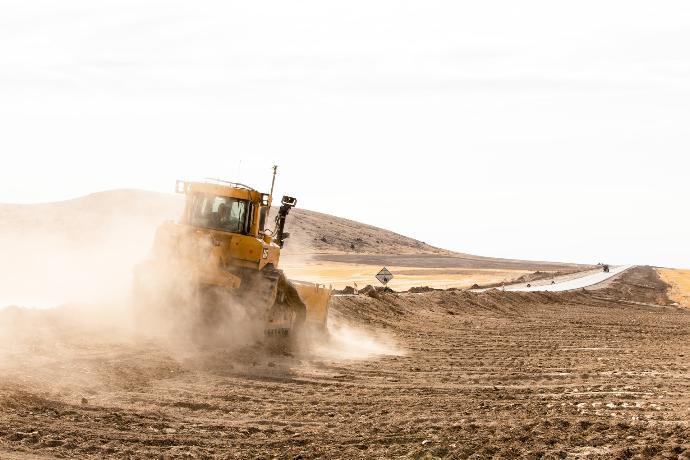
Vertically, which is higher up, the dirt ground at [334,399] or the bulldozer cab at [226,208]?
the bulldozer cab at [226,208]

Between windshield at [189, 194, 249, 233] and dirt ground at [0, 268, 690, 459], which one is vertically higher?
windshield at [189, 194, 249, 233]

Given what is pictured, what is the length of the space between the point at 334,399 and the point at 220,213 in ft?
20.9

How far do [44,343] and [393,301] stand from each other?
1856cm

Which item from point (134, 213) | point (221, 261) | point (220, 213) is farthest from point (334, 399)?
point (134, 213)

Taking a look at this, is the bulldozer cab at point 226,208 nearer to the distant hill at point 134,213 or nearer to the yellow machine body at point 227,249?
the yellow machine body at point 227,249

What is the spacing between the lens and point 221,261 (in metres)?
17.2

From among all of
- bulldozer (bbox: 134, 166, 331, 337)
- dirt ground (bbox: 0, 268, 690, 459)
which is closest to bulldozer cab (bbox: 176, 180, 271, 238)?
bulldozer (bbox: 134, 166, 331, 337)

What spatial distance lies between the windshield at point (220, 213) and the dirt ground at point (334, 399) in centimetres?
250

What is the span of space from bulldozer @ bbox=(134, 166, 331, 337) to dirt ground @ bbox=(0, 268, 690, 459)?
92 centimetres

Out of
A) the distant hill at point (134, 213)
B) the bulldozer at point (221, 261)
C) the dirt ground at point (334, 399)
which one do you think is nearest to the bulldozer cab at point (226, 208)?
the bulldozer at point (221, 261)

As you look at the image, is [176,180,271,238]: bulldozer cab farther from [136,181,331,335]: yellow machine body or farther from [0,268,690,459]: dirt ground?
[0,268,690,459]: dirt ground

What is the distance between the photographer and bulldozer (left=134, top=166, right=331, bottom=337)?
1681 cm

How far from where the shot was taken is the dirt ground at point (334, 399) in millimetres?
Answer: 9344

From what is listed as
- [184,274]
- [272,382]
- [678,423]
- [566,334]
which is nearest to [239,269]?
[184,274]
